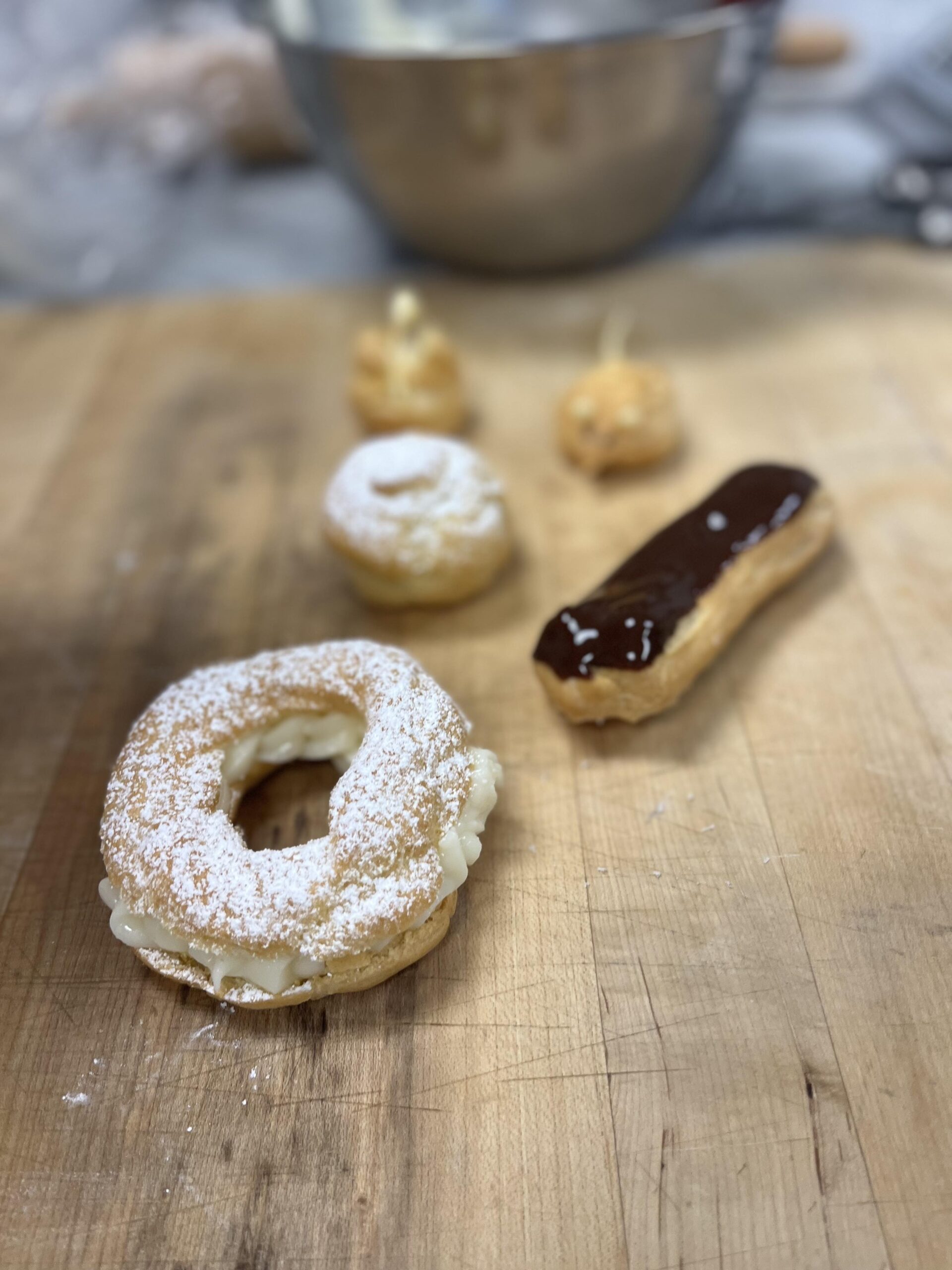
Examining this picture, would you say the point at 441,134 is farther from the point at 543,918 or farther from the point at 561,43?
the point at 543,918

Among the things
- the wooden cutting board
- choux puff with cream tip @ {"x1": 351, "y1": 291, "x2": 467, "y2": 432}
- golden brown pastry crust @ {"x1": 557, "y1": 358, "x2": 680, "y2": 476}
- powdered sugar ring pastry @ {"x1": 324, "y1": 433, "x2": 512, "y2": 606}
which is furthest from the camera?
choux puff with cream tip @ {"x1": 351, "y1": 291, "x2": 467, "y2": 432}

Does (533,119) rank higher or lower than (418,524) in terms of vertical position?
higher

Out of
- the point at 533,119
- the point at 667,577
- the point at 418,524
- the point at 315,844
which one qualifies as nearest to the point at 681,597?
the point at 667,577

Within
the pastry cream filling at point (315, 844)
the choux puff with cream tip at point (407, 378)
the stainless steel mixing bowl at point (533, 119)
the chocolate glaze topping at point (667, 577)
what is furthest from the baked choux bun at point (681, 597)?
the stainless steel mixing bowl at point (533, 119)

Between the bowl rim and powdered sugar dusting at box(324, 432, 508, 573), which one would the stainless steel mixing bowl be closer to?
the bowl rim

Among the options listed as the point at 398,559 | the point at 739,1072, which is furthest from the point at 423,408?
the point at 739,1072

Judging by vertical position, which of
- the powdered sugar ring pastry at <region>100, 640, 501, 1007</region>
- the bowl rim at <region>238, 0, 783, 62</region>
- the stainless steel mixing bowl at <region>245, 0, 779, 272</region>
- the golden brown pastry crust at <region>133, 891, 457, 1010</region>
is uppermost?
the bowl rim at <region>238, 0, 783, 62</region>

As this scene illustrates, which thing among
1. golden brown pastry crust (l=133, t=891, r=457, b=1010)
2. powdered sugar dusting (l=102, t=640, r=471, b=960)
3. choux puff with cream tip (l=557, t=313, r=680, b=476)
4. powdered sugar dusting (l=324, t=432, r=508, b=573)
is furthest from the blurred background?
golden brown pastry crust (l=133, t=891, r=457, b=1010)
